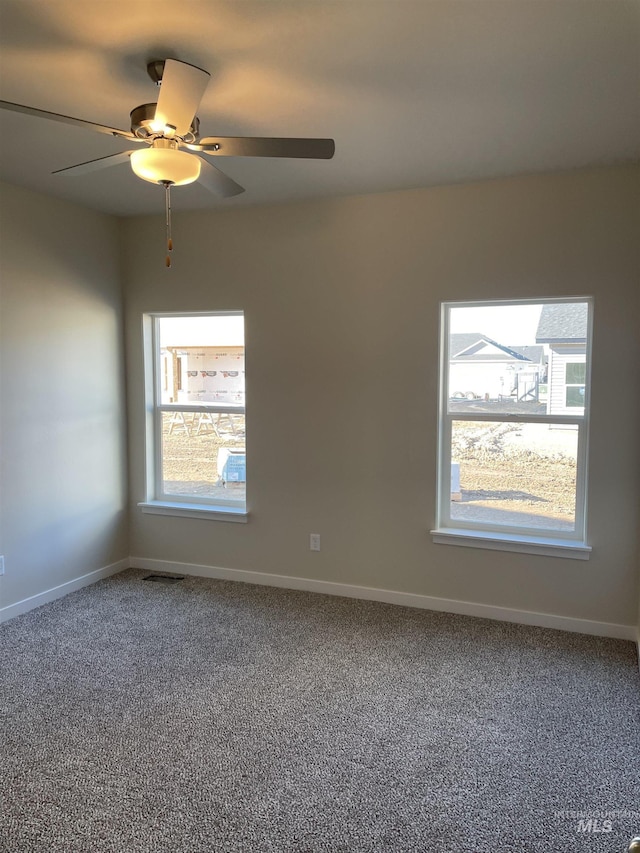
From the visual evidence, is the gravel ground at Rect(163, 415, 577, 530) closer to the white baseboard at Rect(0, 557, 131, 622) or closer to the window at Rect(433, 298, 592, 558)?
the window at Rect(433, 298, 592, 558)

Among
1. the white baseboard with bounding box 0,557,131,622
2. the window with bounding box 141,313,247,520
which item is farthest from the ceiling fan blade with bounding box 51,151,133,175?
the white baseboard with bounding box 0,557,131,622

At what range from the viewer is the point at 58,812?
2053 mm

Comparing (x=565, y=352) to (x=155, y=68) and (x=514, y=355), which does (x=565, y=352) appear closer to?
(x=514, y=355)

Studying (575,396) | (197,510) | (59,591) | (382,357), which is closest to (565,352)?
(575,396)

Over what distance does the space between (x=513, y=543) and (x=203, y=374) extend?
2.44m

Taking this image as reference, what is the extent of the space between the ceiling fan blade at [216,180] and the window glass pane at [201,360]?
1.79m

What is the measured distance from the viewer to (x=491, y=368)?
3.68 metres

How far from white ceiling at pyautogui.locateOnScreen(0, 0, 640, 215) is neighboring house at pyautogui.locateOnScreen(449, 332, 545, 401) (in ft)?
3.22

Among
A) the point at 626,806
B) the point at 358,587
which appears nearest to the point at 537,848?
the point at 626,806

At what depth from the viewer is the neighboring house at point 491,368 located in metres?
3.60

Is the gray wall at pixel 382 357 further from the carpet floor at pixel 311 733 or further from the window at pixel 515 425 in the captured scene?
the carpet floor at pixel 311 733

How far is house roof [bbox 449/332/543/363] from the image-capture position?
359 centimetres

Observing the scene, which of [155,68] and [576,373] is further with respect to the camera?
[576,373]

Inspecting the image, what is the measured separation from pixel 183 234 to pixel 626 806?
400 centimetres
